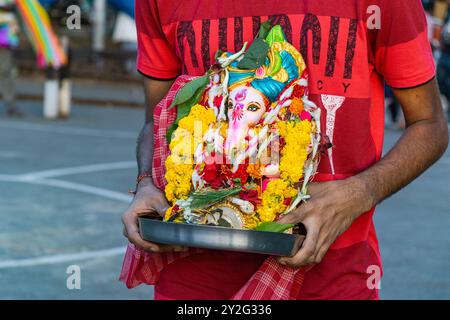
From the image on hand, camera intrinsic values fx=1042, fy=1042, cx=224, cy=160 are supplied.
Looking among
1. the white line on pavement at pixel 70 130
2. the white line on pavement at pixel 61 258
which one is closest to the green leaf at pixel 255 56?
the white line on pavement at pixel 61 258

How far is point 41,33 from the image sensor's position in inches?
601

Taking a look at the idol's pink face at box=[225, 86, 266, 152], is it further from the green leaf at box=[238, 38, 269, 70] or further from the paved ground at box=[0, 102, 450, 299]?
the paved ground at box=[0, 102, 450, 299]

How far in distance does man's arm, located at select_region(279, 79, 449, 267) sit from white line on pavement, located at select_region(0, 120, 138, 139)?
38.9 ft

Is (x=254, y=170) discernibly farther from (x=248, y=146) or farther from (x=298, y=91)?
(x=298, y=91)

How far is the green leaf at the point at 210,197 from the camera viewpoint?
7.45 feet

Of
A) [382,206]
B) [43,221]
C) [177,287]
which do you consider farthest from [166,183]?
[382,206]

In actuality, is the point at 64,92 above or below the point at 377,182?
below

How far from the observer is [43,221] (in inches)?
328

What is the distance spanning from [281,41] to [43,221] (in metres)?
6.19

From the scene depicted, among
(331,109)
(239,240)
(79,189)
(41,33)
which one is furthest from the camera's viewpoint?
(41,33)

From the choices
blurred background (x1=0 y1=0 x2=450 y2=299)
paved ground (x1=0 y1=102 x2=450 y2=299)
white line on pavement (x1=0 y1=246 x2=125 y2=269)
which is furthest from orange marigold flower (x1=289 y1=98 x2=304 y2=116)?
white line on pavement (x1=0 y1=246 x2=125 y2=269)

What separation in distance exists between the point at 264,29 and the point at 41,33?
13210 millimetres

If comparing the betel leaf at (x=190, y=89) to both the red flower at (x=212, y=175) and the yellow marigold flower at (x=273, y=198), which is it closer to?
the red flower at (x=212, y=175)

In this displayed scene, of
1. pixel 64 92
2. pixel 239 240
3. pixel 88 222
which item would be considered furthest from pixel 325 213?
pixel 64 92
